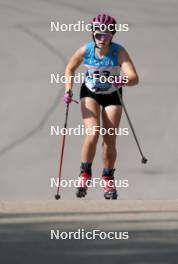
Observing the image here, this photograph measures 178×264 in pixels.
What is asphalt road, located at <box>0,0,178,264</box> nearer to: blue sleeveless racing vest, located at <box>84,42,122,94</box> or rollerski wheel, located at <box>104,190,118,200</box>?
rollerski wheel, located at <box>104,190,118,200</box>

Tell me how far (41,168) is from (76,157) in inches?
29.2

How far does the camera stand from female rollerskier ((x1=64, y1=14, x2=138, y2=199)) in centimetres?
1256

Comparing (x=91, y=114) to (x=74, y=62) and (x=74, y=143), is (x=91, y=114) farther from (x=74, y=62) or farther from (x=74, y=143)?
(x=74, y=143)

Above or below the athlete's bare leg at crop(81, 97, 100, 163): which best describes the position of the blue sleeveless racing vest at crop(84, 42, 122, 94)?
above

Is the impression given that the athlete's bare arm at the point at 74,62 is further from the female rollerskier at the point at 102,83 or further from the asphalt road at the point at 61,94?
the asphalt road at the point at 61,94

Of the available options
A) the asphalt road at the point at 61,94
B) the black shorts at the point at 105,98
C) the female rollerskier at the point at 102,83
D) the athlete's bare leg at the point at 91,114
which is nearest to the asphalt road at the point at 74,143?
the asphalt road at the point at 61,94

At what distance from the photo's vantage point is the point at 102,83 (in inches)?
501

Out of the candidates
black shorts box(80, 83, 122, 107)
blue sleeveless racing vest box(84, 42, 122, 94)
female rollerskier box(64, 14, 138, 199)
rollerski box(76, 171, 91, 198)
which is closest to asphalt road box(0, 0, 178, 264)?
rollerski box(76, 171, 91, 198)

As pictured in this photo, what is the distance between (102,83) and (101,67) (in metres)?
0.20

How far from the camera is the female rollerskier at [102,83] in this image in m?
12.6

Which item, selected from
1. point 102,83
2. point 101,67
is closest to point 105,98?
point 102,83

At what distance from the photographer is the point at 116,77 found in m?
12.6

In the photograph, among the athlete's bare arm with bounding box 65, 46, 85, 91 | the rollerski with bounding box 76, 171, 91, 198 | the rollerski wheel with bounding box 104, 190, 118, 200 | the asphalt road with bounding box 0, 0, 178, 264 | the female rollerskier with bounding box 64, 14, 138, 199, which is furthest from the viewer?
the rollerski wheel with bounding box 104, 190, 118, 200

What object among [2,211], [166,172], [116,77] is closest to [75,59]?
[116,77]
